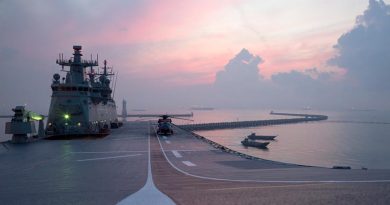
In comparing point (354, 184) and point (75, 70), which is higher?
point (75, 70)

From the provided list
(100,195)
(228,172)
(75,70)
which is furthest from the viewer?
(75,70)

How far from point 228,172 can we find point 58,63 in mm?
40310

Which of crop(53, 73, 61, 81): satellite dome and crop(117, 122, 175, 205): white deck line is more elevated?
crop(53, 73, 61, 81): satellite dome

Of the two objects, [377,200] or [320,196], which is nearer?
[377,200]

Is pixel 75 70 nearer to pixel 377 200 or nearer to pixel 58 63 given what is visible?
pixel 58 63

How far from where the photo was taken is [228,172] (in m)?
15.2

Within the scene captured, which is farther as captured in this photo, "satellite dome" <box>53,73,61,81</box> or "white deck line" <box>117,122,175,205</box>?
"satellite dome" <box>53,73,61,81</box>

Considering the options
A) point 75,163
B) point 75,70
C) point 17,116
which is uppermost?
point 75,70

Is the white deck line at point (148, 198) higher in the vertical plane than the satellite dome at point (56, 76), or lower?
lower

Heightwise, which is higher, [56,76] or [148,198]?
[56,76]

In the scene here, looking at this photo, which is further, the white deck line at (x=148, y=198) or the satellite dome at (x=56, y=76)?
the satellite dome at (x=56, y=76)

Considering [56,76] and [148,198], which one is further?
[56,76]

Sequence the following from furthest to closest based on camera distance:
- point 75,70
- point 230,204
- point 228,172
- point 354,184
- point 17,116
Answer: point 75,70
point 17,116
point 228,172
point 354,184
point 230,204

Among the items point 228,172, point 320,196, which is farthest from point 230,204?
point 228,172
